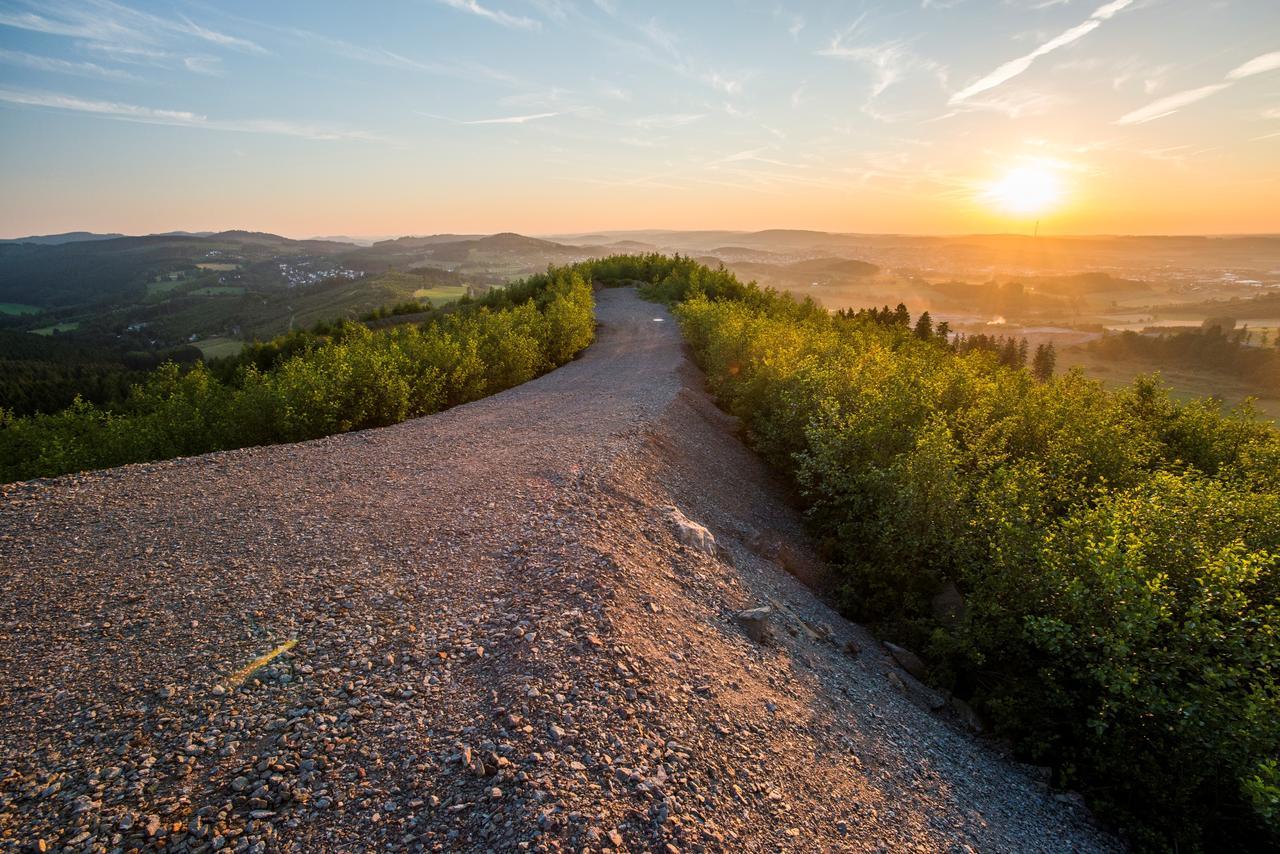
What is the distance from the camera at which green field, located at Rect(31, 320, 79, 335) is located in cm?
14300

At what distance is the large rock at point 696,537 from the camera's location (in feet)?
37.5

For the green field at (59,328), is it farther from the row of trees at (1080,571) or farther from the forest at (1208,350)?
the forest at (1208,350)

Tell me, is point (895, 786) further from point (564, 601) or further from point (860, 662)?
point (564, 601)

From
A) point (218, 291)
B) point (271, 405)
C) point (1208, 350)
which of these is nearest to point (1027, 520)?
point (271, 405)

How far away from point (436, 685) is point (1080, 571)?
979 cm

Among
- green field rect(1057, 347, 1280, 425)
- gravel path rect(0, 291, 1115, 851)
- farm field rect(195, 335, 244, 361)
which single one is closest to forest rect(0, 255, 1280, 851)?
gravel path rect(0, 291, 1115, 851)

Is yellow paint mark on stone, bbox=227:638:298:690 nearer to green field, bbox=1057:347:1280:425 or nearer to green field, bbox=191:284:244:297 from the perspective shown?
green field, bbox=1057:347:1280:425

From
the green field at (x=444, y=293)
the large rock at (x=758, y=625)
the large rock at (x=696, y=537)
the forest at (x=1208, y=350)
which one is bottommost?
the forest at (x=1208, y=350)

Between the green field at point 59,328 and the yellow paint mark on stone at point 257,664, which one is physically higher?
the yellow paint mark on stone at point 257,664

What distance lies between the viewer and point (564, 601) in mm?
8008

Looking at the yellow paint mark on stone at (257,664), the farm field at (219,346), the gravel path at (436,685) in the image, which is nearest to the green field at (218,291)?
the farm field at (219,346)

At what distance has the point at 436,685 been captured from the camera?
6426 mm

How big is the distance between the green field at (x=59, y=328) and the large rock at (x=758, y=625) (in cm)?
19720

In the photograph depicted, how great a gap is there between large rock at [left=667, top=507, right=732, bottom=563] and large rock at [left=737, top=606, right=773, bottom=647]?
1.93 m
